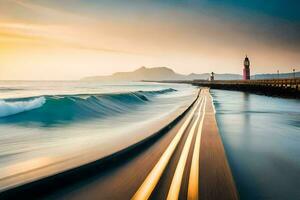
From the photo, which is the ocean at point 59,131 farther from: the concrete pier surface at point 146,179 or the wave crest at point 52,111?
the concrete pier surface at point 146,179

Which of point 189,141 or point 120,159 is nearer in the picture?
point 120,159

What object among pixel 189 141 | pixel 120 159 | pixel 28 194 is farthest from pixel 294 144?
pixel 28 194

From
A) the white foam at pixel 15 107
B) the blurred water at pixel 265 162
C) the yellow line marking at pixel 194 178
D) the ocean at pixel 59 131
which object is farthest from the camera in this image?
Answer: the white foam at pixel 15 107

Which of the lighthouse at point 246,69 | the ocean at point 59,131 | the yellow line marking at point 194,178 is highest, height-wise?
the lighthouse at point 246,69

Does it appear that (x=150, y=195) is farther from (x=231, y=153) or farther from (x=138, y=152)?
(x=231, y=153)

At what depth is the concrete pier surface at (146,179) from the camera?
13.4 feet

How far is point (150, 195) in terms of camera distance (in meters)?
3.95

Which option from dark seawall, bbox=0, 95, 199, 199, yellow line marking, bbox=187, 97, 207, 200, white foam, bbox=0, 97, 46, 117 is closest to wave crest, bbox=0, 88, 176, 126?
white foam, bbox=0, 97, 46, 117

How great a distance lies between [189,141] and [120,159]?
8.65 ft

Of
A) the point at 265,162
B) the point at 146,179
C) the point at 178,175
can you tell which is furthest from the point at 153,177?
the point at 265,162

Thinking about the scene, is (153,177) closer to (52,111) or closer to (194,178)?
(194,178)

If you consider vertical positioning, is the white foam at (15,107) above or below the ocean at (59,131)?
above

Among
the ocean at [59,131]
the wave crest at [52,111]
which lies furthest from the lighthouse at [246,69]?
the wave crest at [52,111]

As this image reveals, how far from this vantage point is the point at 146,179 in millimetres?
4742
